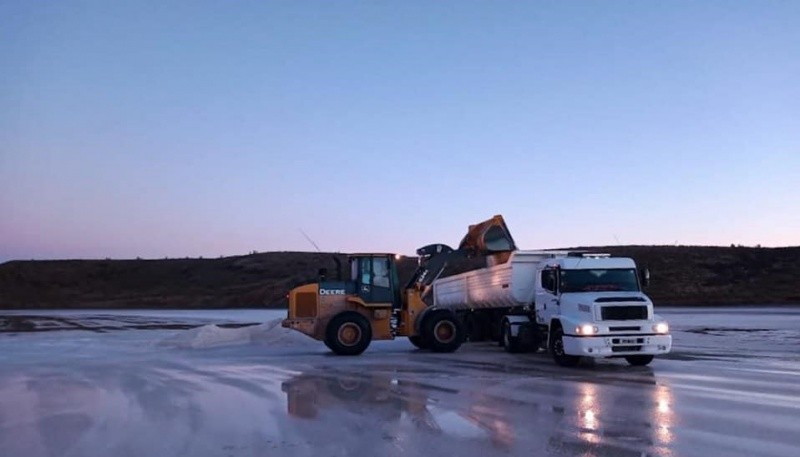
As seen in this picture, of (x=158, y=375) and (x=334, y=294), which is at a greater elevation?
(x=334, y=294)

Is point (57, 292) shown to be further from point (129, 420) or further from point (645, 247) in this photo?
point (129, 420)

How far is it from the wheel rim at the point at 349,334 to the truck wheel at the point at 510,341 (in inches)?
168

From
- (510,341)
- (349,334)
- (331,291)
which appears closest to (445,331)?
(510,341)

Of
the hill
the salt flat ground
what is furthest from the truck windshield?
the hill

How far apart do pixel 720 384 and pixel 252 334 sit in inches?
752

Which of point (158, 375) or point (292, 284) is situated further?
point (292, 284)

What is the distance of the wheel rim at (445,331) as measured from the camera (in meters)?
25.3

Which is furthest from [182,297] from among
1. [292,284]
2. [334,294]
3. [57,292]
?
[334,294]

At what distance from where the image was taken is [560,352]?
20.5m

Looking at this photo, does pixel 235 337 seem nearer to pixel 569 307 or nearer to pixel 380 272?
pixel 380 272

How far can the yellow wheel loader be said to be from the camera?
974 inches

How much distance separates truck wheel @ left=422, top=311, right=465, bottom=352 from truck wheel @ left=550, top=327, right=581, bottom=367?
4.81 metres

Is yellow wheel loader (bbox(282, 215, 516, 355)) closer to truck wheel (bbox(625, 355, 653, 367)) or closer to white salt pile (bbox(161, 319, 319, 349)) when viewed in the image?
white salt pile (bbox(161, 319, 319, 349))

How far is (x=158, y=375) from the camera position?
61.6ft
